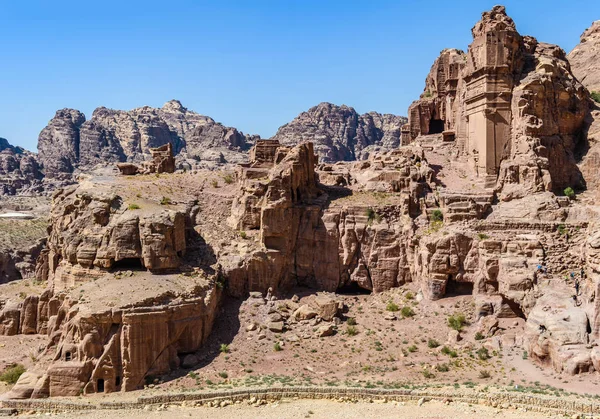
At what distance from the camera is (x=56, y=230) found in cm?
4162

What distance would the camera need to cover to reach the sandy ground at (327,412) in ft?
84.8

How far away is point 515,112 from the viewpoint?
1706 inches

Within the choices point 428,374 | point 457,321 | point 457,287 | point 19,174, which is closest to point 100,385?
point 428,374

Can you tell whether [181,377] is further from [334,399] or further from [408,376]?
[408,376]

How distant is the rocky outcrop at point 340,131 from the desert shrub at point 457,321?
64.8m

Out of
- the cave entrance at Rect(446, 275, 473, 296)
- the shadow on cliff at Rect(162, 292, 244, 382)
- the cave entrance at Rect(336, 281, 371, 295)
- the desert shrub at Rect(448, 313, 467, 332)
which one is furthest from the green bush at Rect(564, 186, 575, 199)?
the shadow on cliff at Rect(162, 292, 244, 382)

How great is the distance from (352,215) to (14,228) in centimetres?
5509

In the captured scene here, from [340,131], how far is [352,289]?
75295 millimetres

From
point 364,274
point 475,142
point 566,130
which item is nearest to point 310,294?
point 364,274

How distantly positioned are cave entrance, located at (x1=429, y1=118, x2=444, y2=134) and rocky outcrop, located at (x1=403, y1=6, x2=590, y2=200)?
33.8 ft

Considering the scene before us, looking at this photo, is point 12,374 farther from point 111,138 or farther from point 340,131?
point 111,138

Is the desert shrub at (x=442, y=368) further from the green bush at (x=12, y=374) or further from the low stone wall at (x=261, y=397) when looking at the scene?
the green bush at (x=12, y=374)

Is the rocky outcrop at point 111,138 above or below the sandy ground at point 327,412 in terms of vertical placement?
above

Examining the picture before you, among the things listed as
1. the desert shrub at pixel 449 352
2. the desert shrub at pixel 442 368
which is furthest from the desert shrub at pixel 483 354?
the desert shrub at pixel 442 368
